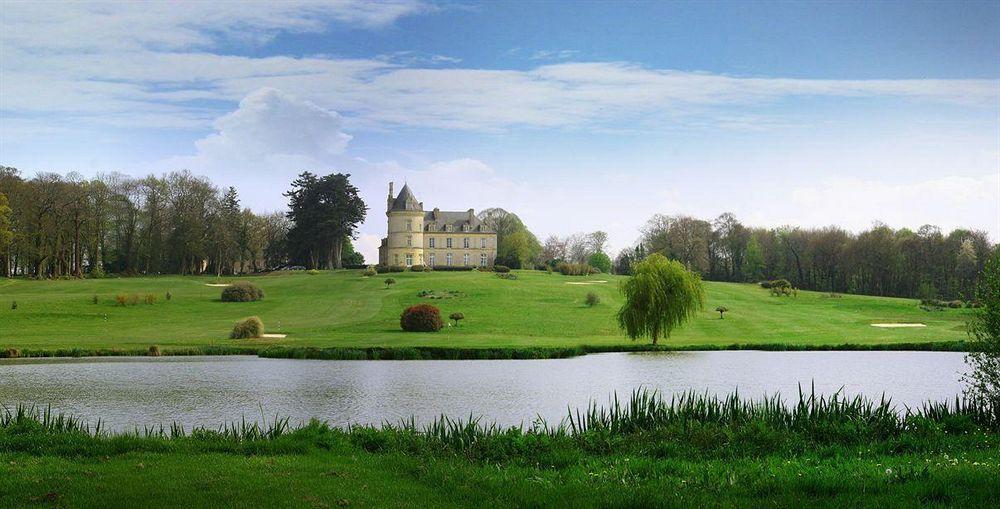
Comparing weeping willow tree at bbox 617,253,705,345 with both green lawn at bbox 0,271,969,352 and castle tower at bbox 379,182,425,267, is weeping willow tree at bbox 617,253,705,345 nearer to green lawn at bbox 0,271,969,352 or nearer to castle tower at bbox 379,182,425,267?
green lawn at bbox 0,271,969,352

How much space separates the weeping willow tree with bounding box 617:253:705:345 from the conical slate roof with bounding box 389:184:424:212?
67.7 metres

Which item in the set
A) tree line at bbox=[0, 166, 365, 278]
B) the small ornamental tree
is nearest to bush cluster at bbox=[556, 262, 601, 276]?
the small ornamental tree

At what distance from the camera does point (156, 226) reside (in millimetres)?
87062

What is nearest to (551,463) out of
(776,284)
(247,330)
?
(247,330)

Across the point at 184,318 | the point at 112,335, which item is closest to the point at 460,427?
the point at 112,335

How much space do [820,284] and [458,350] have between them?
77.1 meters

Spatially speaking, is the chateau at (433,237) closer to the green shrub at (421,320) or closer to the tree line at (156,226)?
the tree line at (156,226)

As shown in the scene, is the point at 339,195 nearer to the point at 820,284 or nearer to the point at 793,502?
the point at 820,284

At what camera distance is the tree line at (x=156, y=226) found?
74.2m

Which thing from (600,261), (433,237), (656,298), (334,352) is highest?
(433,237)

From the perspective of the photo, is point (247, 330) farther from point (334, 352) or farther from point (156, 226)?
point (156, 226)

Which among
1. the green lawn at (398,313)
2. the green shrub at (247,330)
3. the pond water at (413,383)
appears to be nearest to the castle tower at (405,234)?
the green lawn at (398,313)

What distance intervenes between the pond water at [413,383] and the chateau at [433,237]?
7011 cm

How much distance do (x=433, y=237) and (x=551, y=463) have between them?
95.7 m
